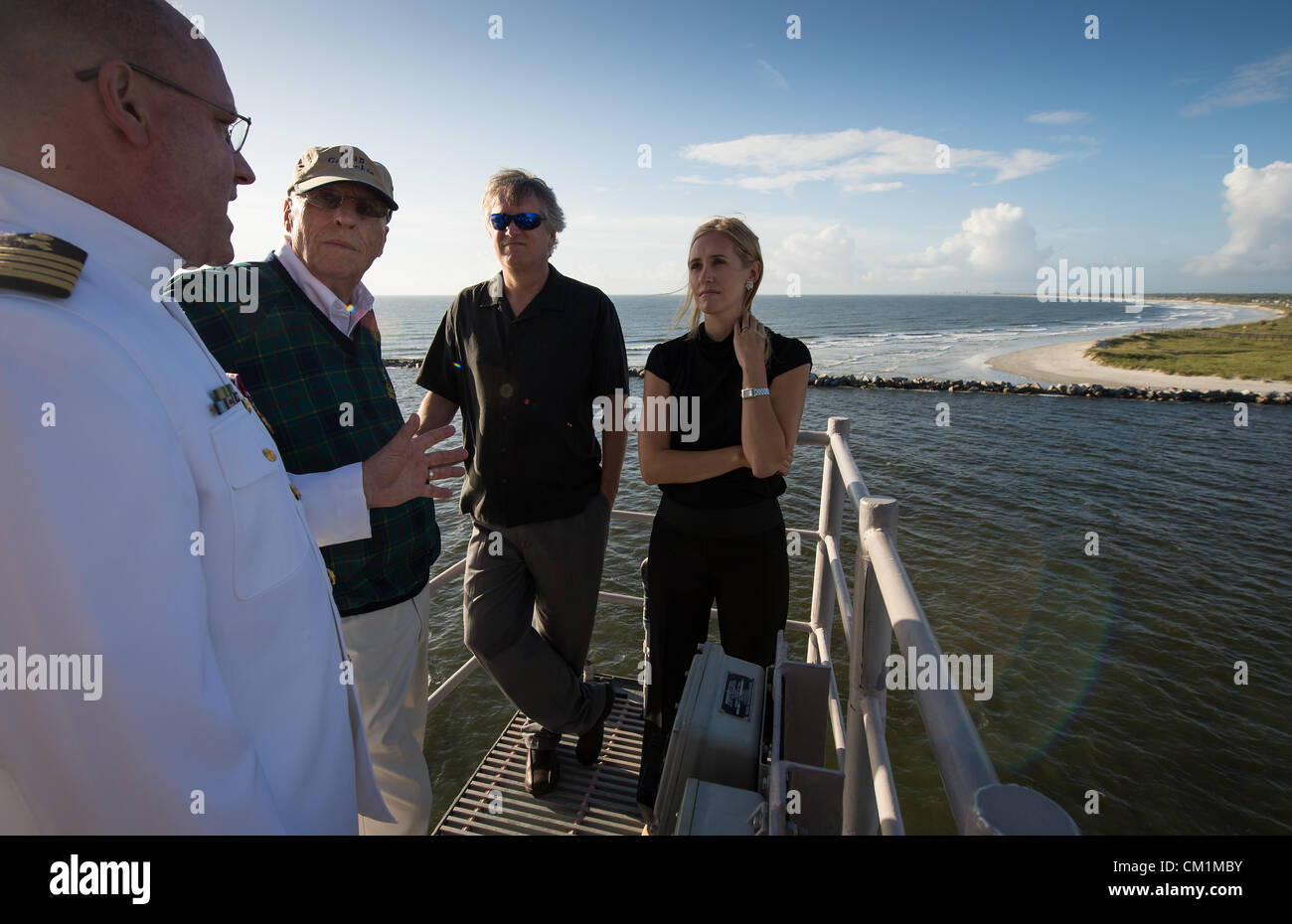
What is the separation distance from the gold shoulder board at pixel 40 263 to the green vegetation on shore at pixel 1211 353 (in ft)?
171

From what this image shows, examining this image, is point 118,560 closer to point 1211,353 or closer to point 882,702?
point 882,702

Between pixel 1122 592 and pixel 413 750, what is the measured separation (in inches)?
585

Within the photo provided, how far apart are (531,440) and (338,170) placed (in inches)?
54.8

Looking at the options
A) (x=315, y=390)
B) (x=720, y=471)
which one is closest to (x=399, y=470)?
(x=315, y=390)

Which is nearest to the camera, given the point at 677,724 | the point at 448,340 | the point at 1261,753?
the point at 677,724

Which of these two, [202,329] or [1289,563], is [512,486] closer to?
[202,329]

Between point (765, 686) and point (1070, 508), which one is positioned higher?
point (765, 686)

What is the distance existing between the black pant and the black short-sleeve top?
0.18 m

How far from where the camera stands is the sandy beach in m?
35.6

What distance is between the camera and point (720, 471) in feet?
9.41

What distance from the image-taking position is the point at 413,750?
9.29 feet

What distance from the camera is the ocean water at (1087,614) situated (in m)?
8.56

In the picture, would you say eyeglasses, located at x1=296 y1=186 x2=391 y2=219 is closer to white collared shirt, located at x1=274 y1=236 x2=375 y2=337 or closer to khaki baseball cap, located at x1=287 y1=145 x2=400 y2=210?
khaki baseball cap, located at x1=287 y1=145 x2=400 y2=210
